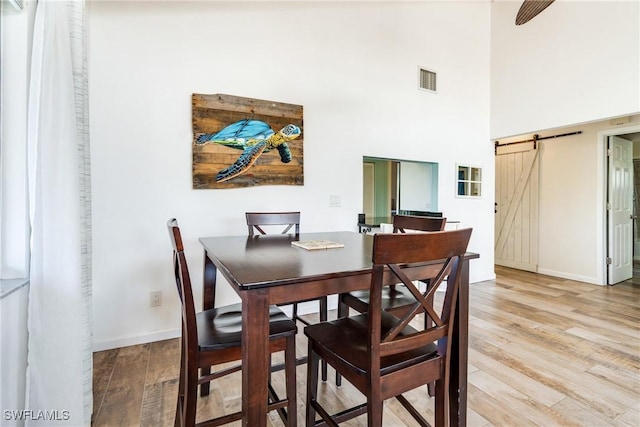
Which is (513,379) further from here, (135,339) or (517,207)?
(517,207)

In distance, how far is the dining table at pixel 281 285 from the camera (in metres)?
1.03

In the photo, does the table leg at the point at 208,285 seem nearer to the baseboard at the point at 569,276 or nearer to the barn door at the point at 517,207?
the baseboard at the point at 569,276

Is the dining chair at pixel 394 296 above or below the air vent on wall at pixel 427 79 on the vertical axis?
below

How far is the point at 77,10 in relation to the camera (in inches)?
57.5

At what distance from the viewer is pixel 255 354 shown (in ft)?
3.40

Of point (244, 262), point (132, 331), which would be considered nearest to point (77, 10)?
point (244, 262)

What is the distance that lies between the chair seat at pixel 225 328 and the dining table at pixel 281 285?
0.24 metres

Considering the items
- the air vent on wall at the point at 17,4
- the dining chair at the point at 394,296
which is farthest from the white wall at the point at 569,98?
the air vent on wall at the point at 17,4

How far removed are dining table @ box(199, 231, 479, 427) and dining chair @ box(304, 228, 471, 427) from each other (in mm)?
158

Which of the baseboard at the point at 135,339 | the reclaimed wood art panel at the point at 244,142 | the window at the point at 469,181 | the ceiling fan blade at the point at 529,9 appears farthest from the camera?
the window at the point at 469,181

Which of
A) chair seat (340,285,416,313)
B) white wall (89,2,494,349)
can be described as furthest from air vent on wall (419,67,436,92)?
chair seat (340,285,416,313)

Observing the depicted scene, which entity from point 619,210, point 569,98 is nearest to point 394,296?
point 569,98

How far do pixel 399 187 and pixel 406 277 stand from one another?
3083mm

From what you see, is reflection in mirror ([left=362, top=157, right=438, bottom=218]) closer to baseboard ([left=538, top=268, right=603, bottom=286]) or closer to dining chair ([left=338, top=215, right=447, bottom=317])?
dining chair ([left=338, top=215, right=447, bottom=317])
